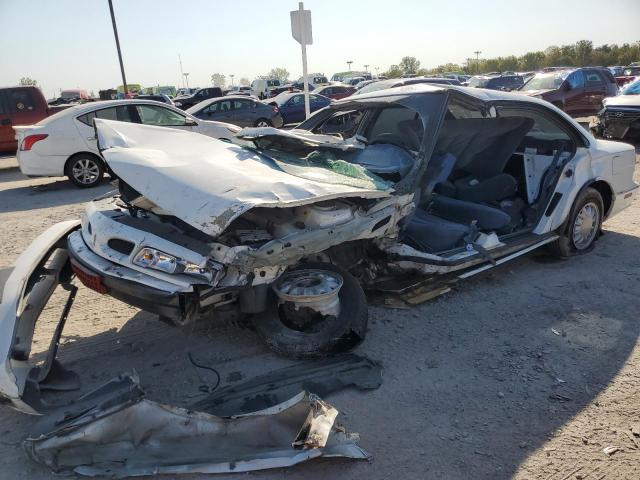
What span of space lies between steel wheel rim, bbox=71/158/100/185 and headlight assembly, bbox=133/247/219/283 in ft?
24.3

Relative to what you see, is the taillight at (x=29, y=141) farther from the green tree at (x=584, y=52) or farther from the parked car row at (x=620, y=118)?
the green tree at (x=584, y=52)

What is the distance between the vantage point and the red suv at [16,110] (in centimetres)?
1218

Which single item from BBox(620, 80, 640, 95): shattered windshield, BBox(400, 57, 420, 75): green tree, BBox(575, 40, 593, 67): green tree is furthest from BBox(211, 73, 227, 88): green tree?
BBox(620, 80, 640, 95): shattered windshield

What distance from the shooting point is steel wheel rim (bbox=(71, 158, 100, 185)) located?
9195mm

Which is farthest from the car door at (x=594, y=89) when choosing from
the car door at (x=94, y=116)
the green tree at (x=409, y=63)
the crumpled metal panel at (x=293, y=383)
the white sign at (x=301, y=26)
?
the green tree at (x=409, y=63)

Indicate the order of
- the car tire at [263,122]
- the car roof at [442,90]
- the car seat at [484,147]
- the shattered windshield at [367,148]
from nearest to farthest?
1. the shattered windshield at [367,148]
2. the car roof at [442,90]
3. the car seat at [484,147]
4. the car tire at [263,122]

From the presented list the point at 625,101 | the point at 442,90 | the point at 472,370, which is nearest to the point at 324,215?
the point at 472,370

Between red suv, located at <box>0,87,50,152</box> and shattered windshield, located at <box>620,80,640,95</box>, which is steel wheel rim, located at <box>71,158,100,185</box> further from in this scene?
shattered windshield, located at <box>620,80,640,95</box>

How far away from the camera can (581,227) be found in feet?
16.1

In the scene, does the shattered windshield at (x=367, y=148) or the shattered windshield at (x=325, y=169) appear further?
the shattered windshield at (x=367, y=148)

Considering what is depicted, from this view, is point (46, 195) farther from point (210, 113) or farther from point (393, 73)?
point (393, 73)

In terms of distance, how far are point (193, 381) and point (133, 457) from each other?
2.57 feet

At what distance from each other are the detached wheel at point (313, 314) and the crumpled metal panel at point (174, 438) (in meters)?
0.73

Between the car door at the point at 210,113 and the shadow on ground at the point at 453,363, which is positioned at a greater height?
the car door at the point at 210,113
